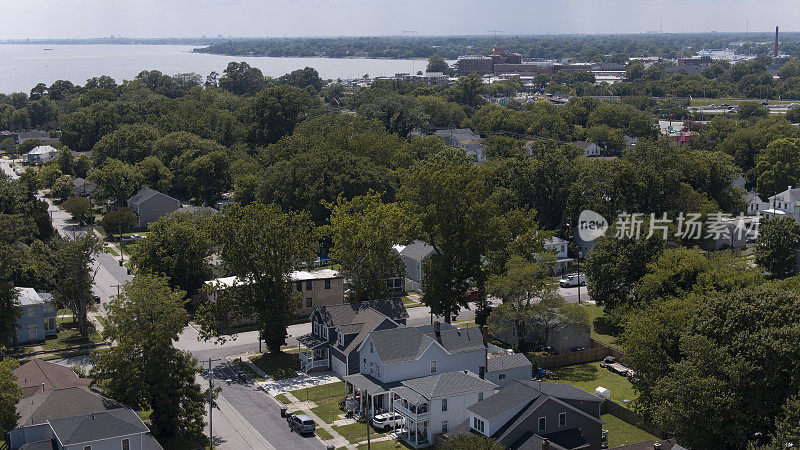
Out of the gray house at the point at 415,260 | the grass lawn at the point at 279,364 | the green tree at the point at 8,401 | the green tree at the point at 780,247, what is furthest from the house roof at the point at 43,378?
the green tree at the point at 780,247

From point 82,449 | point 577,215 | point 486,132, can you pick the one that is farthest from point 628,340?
point 486,132

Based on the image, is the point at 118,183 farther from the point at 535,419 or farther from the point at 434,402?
the point at 535,419

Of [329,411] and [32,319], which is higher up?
[32,319]

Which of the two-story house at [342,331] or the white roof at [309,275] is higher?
the white roof at [309,275]

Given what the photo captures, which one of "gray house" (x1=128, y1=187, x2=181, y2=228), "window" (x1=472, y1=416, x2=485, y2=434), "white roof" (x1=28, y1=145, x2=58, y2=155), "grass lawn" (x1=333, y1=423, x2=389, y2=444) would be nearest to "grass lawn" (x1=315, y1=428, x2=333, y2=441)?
"grass lawn" (x1=333, y1=423, x2=389, y2=444)

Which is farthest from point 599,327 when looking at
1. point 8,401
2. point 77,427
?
point 8,401

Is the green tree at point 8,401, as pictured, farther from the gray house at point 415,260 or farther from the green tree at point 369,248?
the gray house at point 415,260
